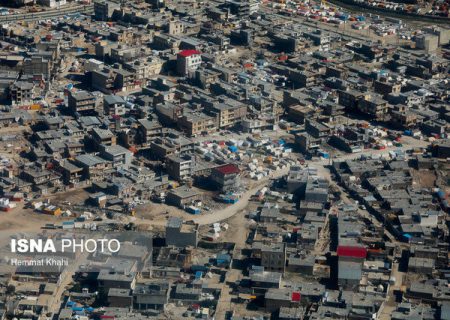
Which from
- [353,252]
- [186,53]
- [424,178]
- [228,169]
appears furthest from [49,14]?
[353,252]

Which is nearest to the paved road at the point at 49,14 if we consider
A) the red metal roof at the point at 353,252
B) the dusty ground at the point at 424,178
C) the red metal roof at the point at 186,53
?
the red metal roof at the point at 186,53

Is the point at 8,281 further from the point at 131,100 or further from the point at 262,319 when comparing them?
the point at 131,100

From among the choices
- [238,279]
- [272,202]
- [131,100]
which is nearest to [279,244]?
[238,279]

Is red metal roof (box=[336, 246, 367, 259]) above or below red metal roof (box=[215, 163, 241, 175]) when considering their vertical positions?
above

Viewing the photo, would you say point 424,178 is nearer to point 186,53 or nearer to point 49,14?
point 186,53

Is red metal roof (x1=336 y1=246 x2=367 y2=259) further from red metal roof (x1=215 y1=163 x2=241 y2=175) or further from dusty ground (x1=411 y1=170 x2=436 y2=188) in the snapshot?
dusty ground (x1=411 y1=170 x2=436 y2=188)

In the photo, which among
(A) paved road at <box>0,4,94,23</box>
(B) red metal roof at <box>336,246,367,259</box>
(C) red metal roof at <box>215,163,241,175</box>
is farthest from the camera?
(A) paved road at <box>0,4,94,23</box>

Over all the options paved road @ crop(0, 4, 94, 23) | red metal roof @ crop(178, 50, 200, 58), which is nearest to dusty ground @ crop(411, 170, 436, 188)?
red metal roof @ crop(178, 50, 200, 58)

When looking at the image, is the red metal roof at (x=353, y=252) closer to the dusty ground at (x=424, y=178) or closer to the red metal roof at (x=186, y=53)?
the dusty ground at (x=424, y=178)
